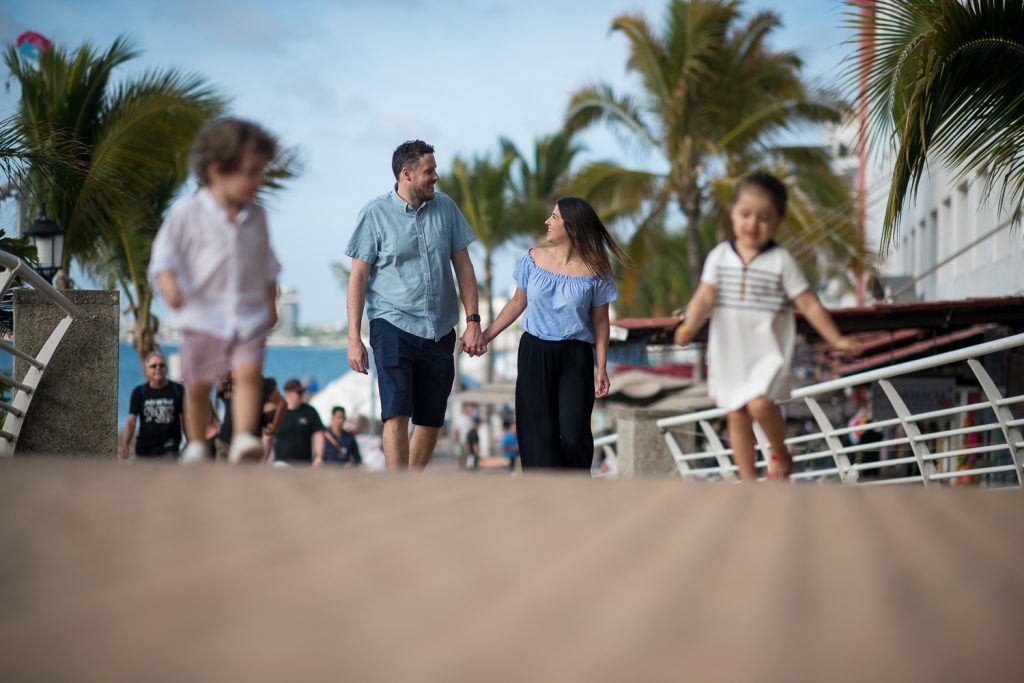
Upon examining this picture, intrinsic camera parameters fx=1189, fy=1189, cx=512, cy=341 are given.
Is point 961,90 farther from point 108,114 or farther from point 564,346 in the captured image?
point 108,114

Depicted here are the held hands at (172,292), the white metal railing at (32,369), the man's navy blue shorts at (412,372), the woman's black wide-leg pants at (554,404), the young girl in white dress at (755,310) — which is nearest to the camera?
the held hands at (172,292)

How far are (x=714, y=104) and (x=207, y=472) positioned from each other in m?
22.6

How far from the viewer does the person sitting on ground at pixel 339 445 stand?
579 inches

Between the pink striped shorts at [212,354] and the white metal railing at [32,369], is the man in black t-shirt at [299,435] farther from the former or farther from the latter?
the pink striped shorts at [212,354]

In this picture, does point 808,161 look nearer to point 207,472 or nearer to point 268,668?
point 207,472

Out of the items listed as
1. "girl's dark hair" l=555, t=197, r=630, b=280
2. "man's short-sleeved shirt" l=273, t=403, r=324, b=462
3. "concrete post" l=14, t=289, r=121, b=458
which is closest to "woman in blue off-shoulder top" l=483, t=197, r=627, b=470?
"girl's dark hair" l=555, t=197, r=630, b=280

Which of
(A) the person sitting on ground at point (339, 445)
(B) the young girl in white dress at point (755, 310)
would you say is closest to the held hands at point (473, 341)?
(B) the young girl in white dress at point (755, 310)

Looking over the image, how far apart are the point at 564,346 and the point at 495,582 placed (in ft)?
12.8

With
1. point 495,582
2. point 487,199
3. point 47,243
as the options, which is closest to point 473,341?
point 495,582

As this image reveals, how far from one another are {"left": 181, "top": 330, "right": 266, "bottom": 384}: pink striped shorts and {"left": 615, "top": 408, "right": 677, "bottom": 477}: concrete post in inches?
351

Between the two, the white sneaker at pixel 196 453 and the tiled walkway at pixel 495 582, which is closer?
the tiled walkway at pixel 495 582

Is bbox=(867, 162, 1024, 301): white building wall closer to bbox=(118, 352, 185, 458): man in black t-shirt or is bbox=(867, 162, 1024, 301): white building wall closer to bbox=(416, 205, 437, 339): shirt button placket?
bbox=(118, 352, 185, 458): man in black t-shirt

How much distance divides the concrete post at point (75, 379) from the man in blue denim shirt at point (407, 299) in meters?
2.04

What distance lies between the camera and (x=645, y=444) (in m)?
12.9
